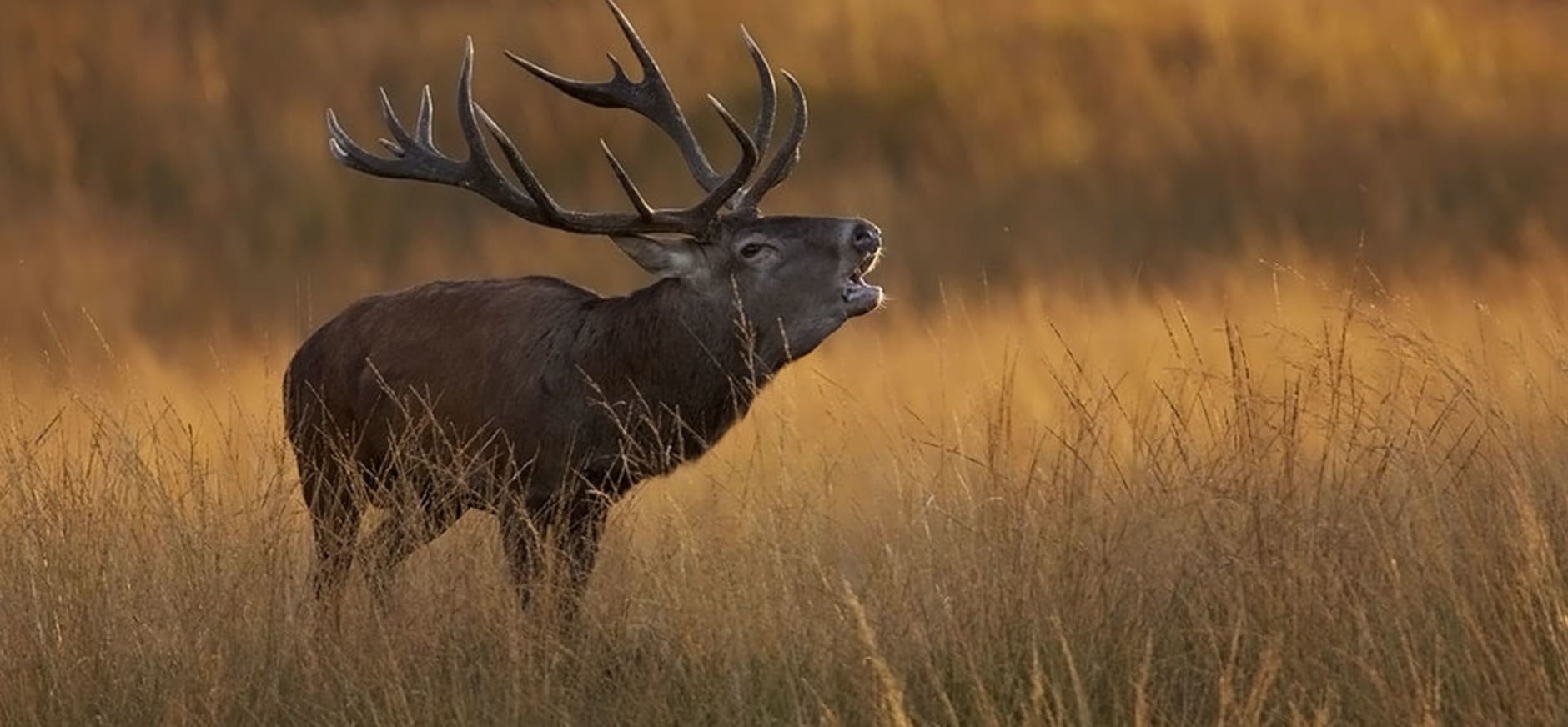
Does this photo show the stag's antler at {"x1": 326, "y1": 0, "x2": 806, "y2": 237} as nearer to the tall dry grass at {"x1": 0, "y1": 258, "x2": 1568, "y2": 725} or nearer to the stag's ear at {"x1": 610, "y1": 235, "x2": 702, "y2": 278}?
the stag's ear at {"x1": 610, "y1": 235, "x2": 702, "y2": 278}

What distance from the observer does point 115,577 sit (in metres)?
6.24

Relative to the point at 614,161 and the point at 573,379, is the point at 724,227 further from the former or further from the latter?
the point at 573,379

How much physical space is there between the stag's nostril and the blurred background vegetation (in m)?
7.00

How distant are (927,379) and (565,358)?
17.1 feet

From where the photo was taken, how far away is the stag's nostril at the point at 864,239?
7.02 meters

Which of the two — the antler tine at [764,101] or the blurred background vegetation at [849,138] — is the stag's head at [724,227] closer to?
the antler tine at [764,101]

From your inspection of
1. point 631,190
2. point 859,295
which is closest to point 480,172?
point 631,190

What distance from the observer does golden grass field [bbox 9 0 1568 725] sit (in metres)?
5.58

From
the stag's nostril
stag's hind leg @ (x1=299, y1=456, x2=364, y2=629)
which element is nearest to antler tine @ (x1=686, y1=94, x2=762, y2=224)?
the stag's nostril

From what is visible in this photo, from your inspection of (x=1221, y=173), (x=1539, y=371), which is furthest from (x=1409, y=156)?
(x=1539, y=371)

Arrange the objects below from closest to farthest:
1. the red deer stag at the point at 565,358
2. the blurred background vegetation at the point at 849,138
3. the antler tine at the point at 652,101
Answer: the red deer stag at the point at 565,358 < the antler tine at the point at 652,101 < the blurred background vegetation at the point at 849,138

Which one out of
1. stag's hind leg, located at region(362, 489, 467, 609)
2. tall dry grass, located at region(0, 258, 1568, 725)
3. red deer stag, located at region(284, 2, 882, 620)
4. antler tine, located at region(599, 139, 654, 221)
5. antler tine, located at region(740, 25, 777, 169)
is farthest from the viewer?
antler tine, located at region(740, 25, 777, 169)

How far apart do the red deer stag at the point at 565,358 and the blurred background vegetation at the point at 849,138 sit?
6764mm

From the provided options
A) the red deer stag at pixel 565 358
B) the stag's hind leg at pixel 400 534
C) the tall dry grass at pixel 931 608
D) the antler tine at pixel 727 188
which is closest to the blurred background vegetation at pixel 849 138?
the red deer stag at pixel 565 358
